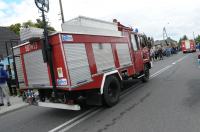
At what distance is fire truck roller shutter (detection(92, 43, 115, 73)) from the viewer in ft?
25.7

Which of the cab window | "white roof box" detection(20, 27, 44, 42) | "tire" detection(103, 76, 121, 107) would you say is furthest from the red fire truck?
the cab window

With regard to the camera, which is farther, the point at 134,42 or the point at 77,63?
the point at 134,42

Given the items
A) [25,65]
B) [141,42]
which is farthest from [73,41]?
[141,42]

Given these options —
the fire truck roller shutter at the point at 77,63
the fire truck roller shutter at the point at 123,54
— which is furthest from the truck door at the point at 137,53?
the fire truck roller shutter at the point at 77,63

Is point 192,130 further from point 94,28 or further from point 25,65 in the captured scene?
point 25,65

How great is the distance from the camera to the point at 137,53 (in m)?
11.4

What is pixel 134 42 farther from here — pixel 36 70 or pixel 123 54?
pixel 36 70

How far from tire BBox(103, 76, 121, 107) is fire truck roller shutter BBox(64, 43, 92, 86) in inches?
34.6

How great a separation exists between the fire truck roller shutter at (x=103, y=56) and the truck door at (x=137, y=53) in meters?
2.33

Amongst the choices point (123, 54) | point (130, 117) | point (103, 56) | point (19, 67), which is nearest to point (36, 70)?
point (19, 67)

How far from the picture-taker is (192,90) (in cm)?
958

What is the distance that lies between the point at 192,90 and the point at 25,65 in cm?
593

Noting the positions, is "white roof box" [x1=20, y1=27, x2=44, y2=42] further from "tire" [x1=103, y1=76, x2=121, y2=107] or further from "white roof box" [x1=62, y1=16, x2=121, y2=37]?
"tire" [x1=103, y1=76, x2=121, y2=107]

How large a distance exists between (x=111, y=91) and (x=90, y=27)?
215 centimetres
